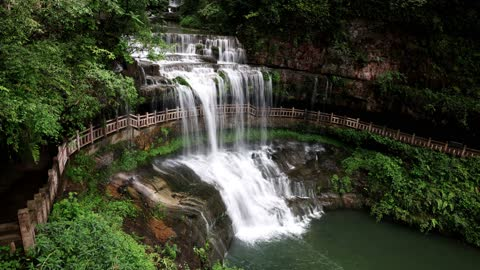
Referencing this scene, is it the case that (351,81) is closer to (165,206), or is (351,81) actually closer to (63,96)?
(165,206)

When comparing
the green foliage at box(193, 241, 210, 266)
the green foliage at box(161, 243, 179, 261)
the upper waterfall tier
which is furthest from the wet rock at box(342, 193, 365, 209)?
the upper waterfall tier

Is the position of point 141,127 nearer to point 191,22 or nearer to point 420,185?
point 420,185

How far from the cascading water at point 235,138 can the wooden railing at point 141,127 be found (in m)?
0.43

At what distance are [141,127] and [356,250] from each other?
42.4 ft

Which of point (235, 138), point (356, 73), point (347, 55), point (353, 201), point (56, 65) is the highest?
point (347, 55)

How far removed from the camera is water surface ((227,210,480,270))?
589 inches

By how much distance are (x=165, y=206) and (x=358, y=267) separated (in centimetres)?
924

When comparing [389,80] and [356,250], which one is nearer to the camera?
[356,250]

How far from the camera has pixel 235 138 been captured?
22.7 m

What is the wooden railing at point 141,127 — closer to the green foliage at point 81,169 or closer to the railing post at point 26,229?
the railing post at point 26,229

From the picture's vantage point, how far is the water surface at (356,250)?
1495cm

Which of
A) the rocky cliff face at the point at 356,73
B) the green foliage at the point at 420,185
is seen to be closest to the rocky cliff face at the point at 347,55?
the rocky cliff face at the point at 356,73

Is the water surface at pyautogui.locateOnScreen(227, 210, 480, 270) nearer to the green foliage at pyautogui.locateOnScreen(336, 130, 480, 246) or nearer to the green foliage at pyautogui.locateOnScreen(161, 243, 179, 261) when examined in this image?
the green foliage at pyautogui.locateOnScreen(336, 130, 480, 246)

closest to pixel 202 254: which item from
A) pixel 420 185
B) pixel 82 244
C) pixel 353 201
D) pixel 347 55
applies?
pixel 82 244
